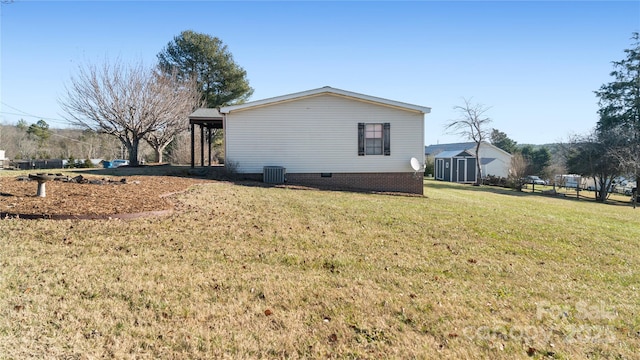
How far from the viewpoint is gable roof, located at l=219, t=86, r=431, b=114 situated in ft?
45.3

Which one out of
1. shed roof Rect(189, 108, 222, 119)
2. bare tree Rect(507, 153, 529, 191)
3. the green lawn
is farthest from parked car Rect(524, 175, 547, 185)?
the green lawn

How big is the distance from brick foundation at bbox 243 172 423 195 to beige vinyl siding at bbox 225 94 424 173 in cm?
21

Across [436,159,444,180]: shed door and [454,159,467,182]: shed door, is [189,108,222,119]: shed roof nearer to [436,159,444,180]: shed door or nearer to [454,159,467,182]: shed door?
[454,159,467,182]: shed door

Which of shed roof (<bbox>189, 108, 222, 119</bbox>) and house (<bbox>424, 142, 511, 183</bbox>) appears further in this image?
house (<bbox>424, 142, 511, 183</bbox>)

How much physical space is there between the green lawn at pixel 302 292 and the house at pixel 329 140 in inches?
305

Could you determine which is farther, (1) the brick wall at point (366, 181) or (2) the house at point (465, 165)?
(2) the house at point (465, 165)

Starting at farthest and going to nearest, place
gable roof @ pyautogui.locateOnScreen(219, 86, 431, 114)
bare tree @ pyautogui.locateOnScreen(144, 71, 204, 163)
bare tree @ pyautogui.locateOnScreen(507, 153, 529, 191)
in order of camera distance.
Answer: bare tree @ pyautogui.locateOnScreen(507, 153, 529, 191) → bare tree @ pyautogui.locateOnScreen(144, 71, 204, 163) → gable roof @ pyautogui.locateOnScreen(219, 86, 431, 114)

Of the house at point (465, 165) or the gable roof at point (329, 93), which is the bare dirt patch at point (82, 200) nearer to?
the gable roof at point (329, 93)

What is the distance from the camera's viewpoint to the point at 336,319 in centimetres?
326

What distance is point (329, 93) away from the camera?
14195mm

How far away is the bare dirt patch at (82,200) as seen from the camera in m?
5.93

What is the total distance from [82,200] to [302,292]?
17.5ft

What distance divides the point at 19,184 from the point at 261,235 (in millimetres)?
6735

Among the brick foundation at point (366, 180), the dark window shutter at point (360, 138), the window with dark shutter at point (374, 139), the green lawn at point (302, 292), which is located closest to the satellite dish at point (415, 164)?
the brick foundation at point (366, 180)
